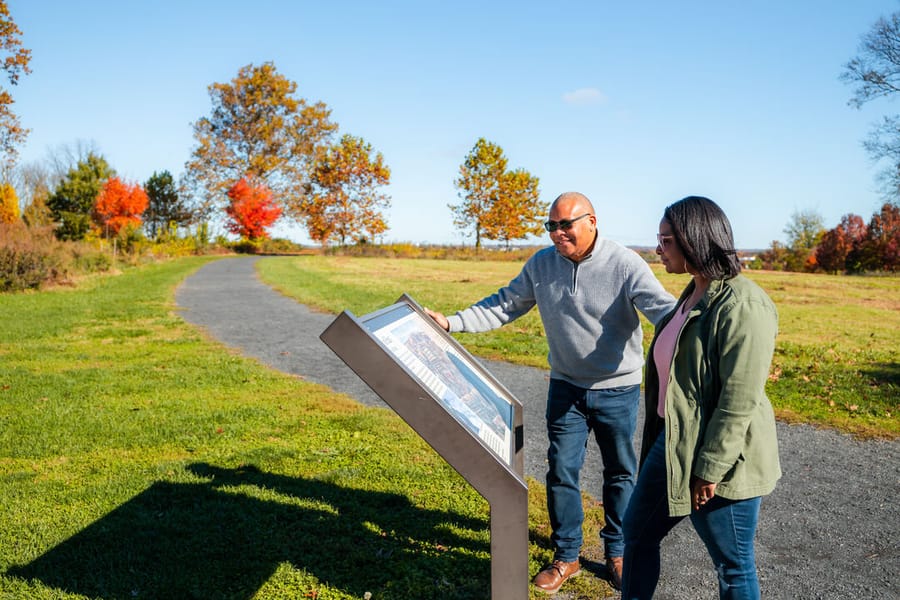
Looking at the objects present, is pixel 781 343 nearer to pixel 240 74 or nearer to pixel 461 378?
pixel 461 378

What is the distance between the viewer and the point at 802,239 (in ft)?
196

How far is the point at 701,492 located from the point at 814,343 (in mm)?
11426

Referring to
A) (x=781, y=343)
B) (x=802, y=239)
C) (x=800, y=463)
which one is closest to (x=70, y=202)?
(x=781, y=343)

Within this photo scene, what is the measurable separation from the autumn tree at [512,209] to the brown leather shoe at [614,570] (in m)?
57.4

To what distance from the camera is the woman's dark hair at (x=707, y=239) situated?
7.93 ft

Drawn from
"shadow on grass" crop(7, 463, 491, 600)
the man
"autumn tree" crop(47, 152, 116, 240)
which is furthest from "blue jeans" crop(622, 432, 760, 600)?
"autumn tree" crop(47, 152, 116, 240)

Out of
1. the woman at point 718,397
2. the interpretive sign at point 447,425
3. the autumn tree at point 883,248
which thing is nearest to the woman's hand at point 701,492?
the woman at point 718,397

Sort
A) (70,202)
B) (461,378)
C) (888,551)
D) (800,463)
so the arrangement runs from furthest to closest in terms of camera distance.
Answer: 1. (70,202)
2. (800,463)
3. (888,551)
4. (461,378)

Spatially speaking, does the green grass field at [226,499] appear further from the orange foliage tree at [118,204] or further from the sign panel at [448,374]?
the orange foliage tree at [118,204]

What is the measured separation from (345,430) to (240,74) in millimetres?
63086

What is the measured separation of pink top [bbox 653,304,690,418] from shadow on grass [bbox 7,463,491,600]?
1621 mm

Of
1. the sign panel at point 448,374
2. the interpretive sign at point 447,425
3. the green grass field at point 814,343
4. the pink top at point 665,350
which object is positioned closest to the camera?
the interpretive sign at point 447,425

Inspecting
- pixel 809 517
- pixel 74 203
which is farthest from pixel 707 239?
pixel 74 203

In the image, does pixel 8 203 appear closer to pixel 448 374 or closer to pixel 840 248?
pixel 448 374
